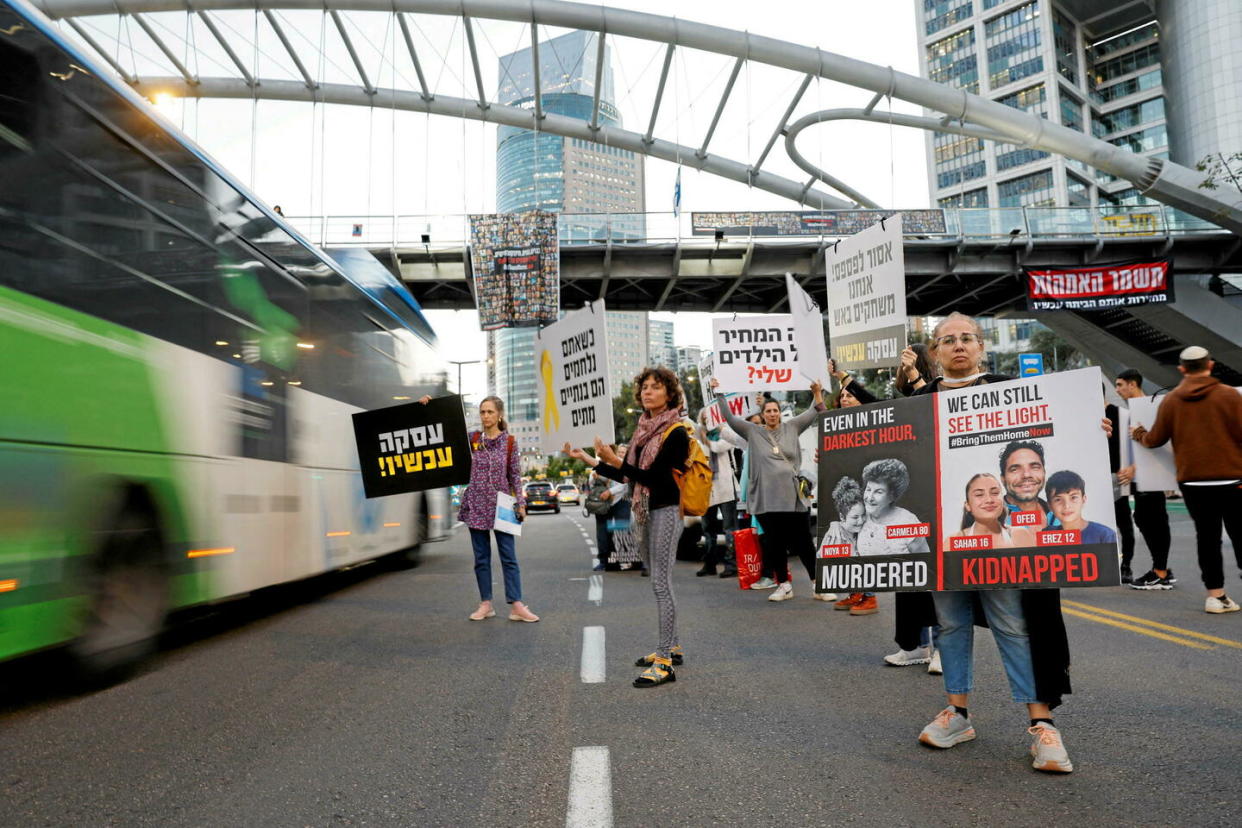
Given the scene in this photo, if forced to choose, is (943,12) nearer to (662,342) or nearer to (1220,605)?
(662,342)

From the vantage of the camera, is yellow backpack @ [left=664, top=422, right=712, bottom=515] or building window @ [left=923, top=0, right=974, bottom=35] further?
building window @ [left=923, top=0, right=974, bottom=35]

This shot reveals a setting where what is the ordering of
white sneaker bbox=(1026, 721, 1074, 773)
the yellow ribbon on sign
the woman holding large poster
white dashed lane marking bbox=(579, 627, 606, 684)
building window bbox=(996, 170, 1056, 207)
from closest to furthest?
white sneaker bbox=(1026, 721, 1074, 773), the woman holding large poster, white dashed lane marking bbox=(579, 627, 606, 684), the yellow ribbon on sign, building window bbox=(996, 170, 1056, 207)

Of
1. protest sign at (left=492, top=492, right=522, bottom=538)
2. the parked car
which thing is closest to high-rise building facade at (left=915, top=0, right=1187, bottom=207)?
the parked car

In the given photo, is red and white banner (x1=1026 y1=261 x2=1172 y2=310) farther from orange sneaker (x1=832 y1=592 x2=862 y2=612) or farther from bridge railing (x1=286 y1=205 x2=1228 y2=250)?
orange sneaker (x1=832 y1=592 x2=862 y2=612)

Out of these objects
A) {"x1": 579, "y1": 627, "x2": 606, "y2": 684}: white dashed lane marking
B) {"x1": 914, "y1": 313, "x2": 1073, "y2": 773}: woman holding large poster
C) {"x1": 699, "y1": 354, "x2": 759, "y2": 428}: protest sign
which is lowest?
{"x1": 579, "y1": 627, "x2": 606, "y2": 684}: white dashed lane marking

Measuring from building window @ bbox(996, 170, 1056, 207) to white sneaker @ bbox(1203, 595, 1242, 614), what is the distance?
8452 centimetres

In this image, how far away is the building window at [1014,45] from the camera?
85750 millimetres

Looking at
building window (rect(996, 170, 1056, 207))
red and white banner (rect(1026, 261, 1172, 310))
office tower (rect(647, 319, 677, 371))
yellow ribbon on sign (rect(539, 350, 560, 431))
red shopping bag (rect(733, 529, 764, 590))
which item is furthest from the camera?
office tower (rect(647, 319, 677, 371))

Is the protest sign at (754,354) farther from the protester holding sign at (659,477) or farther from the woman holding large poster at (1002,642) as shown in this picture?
the woman holding large poster at (1002,642)

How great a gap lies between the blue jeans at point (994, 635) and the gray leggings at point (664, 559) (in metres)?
1.73

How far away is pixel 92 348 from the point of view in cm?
500

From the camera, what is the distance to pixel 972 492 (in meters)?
3.94

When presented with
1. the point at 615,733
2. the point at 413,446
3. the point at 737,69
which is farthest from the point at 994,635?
the point at 737,69

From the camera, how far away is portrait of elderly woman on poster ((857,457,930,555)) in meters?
4.13
